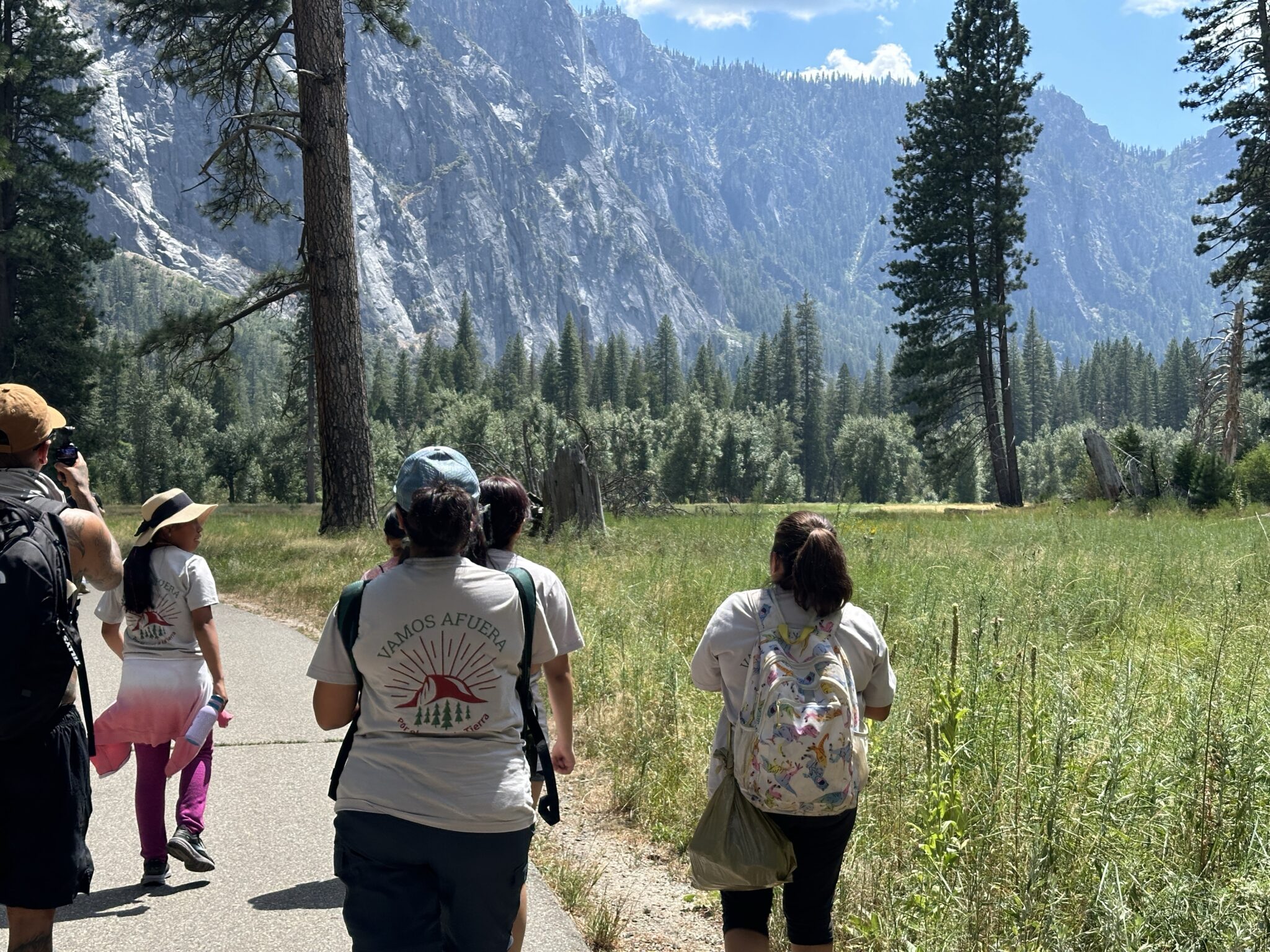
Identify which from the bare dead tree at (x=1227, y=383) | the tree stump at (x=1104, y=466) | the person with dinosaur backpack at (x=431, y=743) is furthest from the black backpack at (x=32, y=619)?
the bare dead tree at (x=1227, y=383)

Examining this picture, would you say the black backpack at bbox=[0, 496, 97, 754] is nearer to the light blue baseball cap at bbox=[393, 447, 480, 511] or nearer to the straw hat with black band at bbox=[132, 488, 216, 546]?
A: the light blue baseball cap at bbox=[393, 447, 480, 511]

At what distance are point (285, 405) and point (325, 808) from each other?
15.9 metres

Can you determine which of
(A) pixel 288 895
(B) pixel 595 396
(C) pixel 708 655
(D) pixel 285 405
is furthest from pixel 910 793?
(B) pixel 595 396

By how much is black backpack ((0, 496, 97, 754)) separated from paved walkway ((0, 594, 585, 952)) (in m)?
1.33

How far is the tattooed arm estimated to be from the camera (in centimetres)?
345

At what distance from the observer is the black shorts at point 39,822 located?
3.09 meters

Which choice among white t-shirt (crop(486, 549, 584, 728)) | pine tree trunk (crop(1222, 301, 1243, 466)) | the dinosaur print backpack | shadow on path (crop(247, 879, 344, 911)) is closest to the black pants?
white t-shirt (crop(486, 549, 584, 728))

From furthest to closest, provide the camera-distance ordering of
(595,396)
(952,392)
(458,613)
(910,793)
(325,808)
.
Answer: (595,396)
(952,392)
(325,808)
(910,793)
(458,613)

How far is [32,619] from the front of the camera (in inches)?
120

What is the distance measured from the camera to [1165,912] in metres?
3.30

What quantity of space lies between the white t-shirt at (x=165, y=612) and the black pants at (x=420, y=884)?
7.76 feet

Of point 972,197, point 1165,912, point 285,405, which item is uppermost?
point 972,197

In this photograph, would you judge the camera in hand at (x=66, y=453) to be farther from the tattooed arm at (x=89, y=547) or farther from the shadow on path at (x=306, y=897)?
the shadow on path at (x=306, y=897)

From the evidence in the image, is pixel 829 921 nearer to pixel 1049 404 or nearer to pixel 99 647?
pixel 99 647
